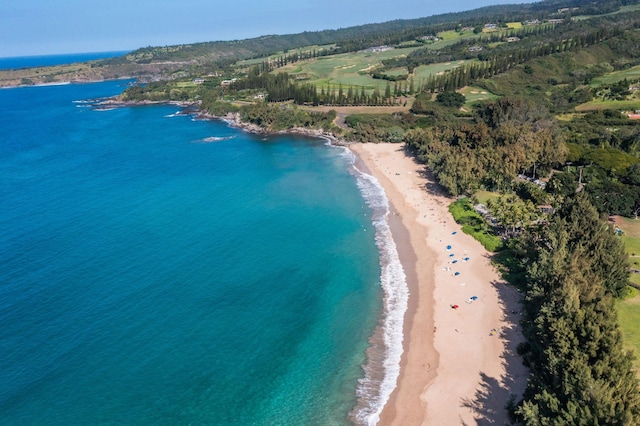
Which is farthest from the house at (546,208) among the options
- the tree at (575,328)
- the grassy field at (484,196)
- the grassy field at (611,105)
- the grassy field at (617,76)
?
the grassy field at (617,76)

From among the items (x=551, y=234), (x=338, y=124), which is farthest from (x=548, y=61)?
(x=551, y=234)

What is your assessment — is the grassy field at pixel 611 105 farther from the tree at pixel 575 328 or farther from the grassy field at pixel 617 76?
the tree at pixel 575 328

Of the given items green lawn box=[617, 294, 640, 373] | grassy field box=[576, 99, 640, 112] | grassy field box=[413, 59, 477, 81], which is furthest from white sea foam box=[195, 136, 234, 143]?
green lawn box=[617, 294, 640, 373]

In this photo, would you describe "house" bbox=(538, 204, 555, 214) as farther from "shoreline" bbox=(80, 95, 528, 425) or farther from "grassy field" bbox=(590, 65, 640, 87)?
"grassy field" bbox=(590, 65, 640, 87)

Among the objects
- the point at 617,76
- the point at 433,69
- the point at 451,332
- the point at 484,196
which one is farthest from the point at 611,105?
the point at 451,332

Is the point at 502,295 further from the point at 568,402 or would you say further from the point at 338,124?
the point at 338,124

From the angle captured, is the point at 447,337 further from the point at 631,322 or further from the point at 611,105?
the point at 611,105
